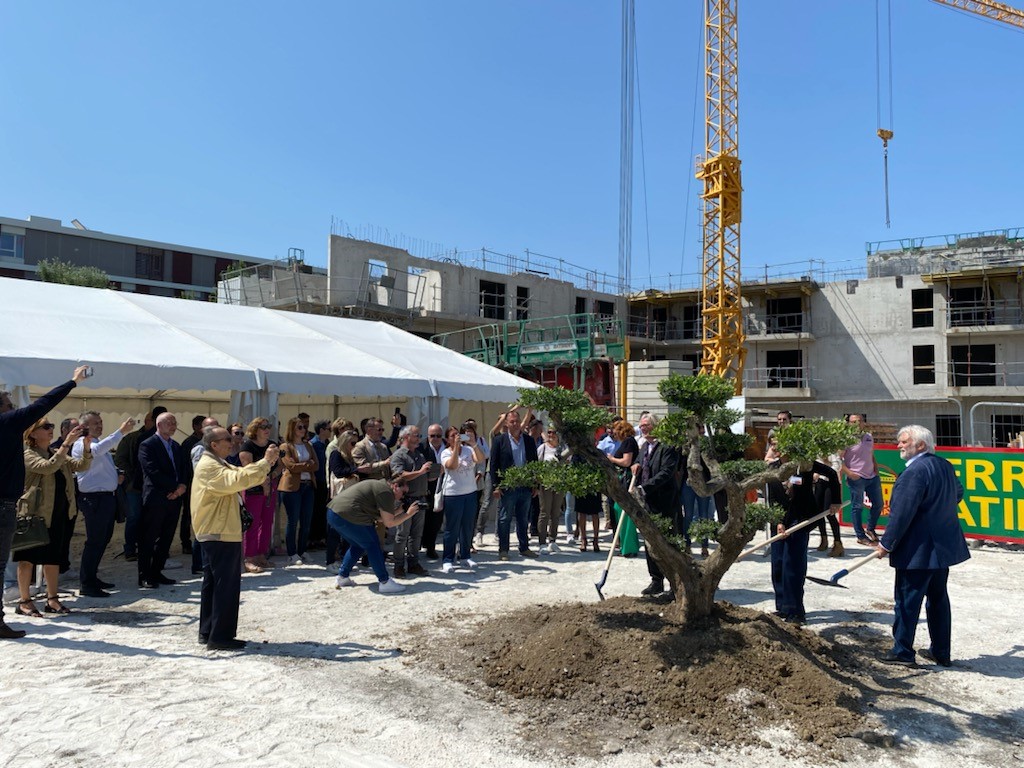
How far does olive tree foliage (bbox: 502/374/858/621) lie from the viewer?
16.4 ft

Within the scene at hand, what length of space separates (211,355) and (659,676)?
7162 mm

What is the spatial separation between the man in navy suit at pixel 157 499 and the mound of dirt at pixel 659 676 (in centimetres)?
330

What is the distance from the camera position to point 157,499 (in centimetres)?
699

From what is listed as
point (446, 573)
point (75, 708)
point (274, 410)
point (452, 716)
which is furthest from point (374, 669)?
point (274, 410)

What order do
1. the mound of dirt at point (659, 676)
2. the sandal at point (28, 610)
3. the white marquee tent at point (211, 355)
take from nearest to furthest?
the mound of dirt at point (659, 676), the sandal at point (28, 610), the white marquee tent at point (211, 355)

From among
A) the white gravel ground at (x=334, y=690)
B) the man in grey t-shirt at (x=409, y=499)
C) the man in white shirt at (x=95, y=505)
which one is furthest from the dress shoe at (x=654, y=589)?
the man in white shirt at (x=95, y=505)

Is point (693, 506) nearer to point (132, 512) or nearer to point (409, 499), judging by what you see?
point (409, 499)

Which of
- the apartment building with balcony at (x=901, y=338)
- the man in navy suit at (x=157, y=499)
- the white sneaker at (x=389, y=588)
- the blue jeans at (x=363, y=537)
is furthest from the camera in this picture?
the apartment building with balcony at (x=901, y=338)

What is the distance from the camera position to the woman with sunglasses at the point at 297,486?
8172 mm

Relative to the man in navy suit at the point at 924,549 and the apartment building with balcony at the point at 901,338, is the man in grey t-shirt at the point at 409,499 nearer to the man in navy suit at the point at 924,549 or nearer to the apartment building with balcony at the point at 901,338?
the man in navy suit at the point at 924,549

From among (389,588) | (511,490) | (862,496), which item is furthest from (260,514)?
(862,496)

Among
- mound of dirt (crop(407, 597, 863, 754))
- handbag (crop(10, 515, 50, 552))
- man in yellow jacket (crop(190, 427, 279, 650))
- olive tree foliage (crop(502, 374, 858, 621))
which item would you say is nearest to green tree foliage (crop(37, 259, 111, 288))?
handbag (crop(10, 515, 50, 552))

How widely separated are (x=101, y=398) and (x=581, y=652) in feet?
34.1

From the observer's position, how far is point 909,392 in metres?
36.0
